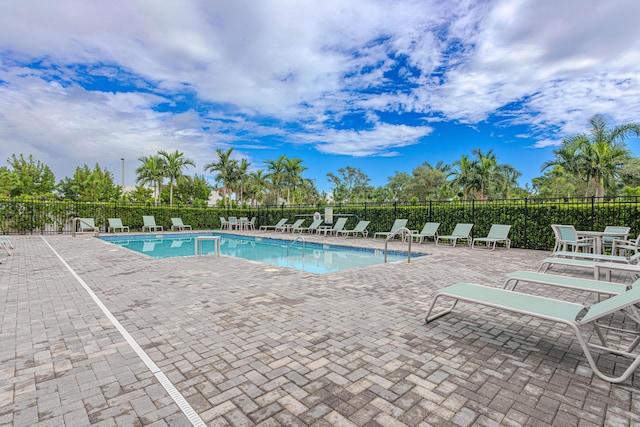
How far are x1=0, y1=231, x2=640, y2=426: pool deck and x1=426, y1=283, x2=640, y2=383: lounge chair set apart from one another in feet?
0.45

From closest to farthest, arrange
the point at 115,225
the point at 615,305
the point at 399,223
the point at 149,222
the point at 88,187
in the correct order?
the point at 615,305 → the point at 399,223 → the point at 115,225 → the point at 149,222 → the point at 88,187

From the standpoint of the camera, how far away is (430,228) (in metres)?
12.6

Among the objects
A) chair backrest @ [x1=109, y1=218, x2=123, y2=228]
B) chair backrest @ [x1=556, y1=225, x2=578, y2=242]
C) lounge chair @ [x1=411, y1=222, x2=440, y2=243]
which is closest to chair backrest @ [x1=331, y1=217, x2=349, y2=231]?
lounge chair @ [x1=411, y1=222, x2=440, y2=243]

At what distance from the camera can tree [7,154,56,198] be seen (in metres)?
29.8

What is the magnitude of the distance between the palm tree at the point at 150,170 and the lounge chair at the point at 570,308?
32181 mm

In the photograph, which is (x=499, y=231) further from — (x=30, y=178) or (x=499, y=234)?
(x=30, y=178)

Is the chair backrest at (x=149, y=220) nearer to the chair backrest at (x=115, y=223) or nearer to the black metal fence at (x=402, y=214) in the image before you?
the black metal fence at (x=402, y=214)

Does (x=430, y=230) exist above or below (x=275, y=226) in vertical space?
above

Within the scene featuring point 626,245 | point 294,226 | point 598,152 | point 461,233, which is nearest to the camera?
point 626,245

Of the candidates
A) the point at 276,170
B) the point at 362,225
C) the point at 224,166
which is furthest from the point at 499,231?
the point at 224,166

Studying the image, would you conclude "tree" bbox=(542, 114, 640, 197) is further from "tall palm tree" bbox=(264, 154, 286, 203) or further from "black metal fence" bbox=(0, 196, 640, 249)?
"tall palm tree" bbox=(264, 154, 286, 203)

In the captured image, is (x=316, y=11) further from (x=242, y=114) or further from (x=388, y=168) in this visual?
(x=388, y=168)

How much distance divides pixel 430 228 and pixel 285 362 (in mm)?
11296

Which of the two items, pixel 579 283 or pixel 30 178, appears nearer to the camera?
pixel 579 283
